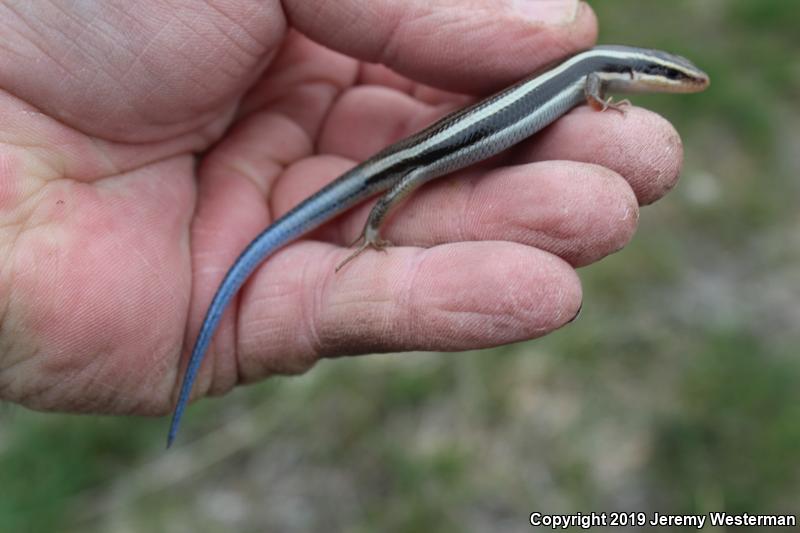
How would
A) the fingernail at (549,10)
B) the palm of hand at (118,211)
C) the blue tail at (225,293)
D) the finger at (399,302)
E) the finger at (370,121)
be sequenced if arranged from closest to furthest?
the finger at (399,302) → the palm of hand at (118,211) → the blue tail at (225,293) → the fingernail at (549,10) → the finger at (370,121)

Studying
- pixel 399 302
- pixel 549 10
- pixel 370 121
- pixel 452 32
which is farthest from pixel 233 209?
pixel 549 10

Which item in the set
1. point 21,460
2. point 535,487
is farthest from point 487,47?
point 21,460

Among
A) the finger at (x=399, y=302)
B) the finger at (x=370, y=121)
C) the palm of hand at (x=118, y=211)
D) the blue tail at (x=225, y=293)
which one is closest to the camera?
the finger at (x=399, y=302)

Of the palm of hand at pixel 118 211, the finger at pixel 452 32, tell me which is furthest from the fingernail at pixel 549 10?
the palm of hand at pixel 118 211

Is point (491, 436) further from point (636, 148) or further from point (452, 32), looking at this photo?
point (452, 32)

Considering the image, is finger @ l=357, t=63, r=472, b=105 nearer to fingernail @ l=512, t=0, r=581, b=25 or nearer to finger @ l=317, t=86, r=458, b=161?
finger @ l=317, t=86, r=458, b=161

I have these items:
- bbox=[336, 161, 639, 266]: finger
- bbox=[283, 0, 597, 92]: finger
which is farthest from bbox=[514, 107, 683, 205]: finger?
bbox=[283, 0, 597, 92]: finger

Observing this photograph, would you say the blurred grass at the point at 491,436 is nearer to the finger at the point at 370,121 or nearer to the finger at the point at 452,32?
the finger at the point at 370,121
